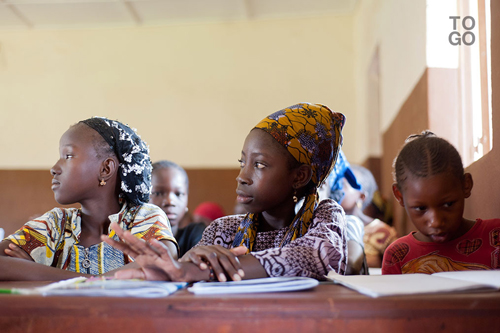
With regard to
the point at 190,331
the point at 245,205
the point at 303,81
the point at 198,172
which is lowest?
the point at 190,331

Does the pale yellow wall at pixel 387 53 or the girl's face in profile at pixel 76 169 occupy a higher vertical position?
the pale yellow wall at pixel 387 53

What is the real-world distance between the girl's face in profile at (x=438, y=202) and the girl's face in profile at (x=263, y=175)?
45 cm

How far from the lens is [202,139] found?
6.97 m

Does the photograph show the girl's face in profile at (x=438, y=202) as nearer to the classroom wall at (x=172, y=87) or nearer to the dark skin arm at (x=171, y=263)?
the dark skin arm at (x=171, y=263)

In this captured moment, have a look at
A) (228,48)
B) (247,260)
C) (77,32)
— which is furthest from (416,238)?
(77,32)

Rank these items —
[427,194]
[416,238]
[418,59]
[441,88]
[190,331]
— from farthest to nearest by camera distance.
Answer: [418,59], [441,88], [416,238], [427,194], [190,331]

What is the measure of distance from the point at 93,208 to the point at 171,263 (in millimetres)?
1020

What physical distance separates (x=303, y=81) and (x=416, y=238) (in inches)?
205

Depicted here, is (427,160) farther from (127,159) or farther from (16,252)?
(16,252)

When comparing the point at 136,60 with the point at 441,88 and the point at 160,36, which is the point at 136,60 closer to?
the point at 160,36

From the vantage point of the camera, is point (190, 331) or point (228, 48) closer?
point (190, 331)

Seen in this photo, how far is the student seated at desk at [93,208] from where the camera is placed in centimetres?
180

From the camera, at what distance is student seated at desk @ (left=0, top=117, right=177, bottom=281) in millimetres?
1803

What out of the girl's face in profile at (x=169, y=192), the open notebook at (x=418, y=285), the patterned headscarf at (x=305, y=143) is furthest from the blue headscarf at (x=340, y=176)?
the open notebook at (x=418, y=285)
